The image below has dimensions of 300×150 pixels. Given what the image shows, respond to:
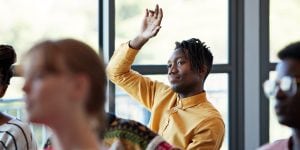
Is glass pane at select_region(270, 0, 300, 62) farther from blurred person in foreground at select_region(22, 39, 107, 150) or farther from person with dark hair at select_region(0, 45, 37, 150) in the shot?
blurred person in foreground at select_region(22, 39, 107, 150)

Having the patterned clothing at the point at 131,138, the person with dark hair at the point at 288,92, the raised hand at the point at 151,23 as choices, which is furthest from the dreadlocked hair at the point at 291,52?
the raised hand at the point at 151,23

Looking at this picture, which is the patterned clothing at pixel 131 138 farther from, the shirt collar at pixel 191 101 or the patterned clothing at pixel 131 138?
the shirt collar at pixel 191 101

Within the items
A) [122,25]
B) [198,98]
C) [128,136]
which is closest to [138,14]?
[122,25]

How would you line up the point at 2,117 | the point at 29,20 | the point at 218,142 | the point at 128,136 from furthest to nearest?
the point at 29,20 → the point at 218,142 → the point at 2,117 → the point at 128,136

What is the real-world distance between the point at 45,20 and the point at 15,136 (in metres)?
1.30

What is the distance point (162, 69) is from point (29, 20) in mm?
904

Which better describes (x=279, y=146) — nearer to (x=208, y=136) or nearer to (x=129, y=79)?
(x=208, y=136)

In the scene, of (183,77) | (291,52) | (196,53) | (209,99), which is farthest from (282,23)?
(291,52)

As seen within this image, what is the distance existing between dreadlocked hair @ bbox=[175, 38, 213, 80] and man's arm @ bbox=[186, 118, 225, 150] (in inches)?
12.1

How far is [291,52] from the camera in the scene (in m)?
1.72

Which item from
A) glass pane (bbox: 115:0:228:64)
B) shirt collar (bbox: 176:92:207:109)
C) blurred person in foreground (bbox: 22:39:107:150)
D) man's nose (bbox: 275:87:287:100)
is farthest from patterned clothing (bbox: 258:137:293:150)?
glass pane (bbox: 115:0:228:64)

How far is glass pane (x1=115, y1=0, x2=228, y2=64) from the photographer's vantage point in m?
3.41

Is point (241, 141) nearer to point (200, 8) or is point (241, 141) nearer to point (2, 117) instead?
point (200, 8)

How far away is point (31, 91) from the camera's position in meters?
0.99
